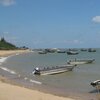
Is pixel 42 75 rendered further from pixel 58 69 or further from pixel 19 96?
pixel 19 96

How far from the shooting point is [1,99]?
57.9 feet

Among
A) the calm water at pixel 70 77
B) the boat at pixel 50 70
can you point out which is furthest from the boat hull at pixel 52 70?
the calm water at pixel 70 77

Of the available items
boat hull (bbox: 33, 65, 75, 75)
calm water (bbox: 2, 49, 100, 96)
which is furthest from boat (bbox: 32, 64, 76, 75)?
calm water (bbox: 2, 49, 100, 96)

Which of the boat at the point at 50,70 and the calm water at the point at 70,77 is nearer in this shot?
the calm water at the point at 70,77

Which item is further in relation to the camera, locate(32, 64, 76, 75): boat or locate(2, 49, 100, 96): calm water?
locate(32, 64, 76, 75): boat

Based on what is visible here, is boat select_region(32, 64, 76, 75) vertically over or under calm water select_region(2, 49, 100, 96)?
over

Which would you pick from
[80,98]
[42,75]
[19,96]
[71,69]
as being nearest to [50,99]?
[19,96]

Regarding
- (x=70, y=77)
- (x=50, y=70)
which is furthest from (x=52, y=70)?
(x=70, y=77)

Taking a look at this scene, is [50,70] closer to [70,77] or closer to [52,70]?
[52,70]

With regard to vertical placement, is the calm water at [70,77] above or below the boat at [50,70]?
below

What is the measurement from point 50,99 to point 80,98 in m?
3.60

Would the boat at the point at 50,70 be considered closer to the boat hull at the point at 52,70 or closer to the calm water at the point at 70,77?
the boat hull at the point at 52,70

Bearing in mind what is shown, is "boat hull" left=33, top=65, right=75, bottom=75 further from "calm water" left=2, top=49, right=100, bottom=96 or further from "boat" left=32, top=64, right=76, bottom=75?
"calm water" left=2, top=49, right=100, bottom=96

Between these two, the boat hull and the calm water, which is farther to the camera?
the boat hull
